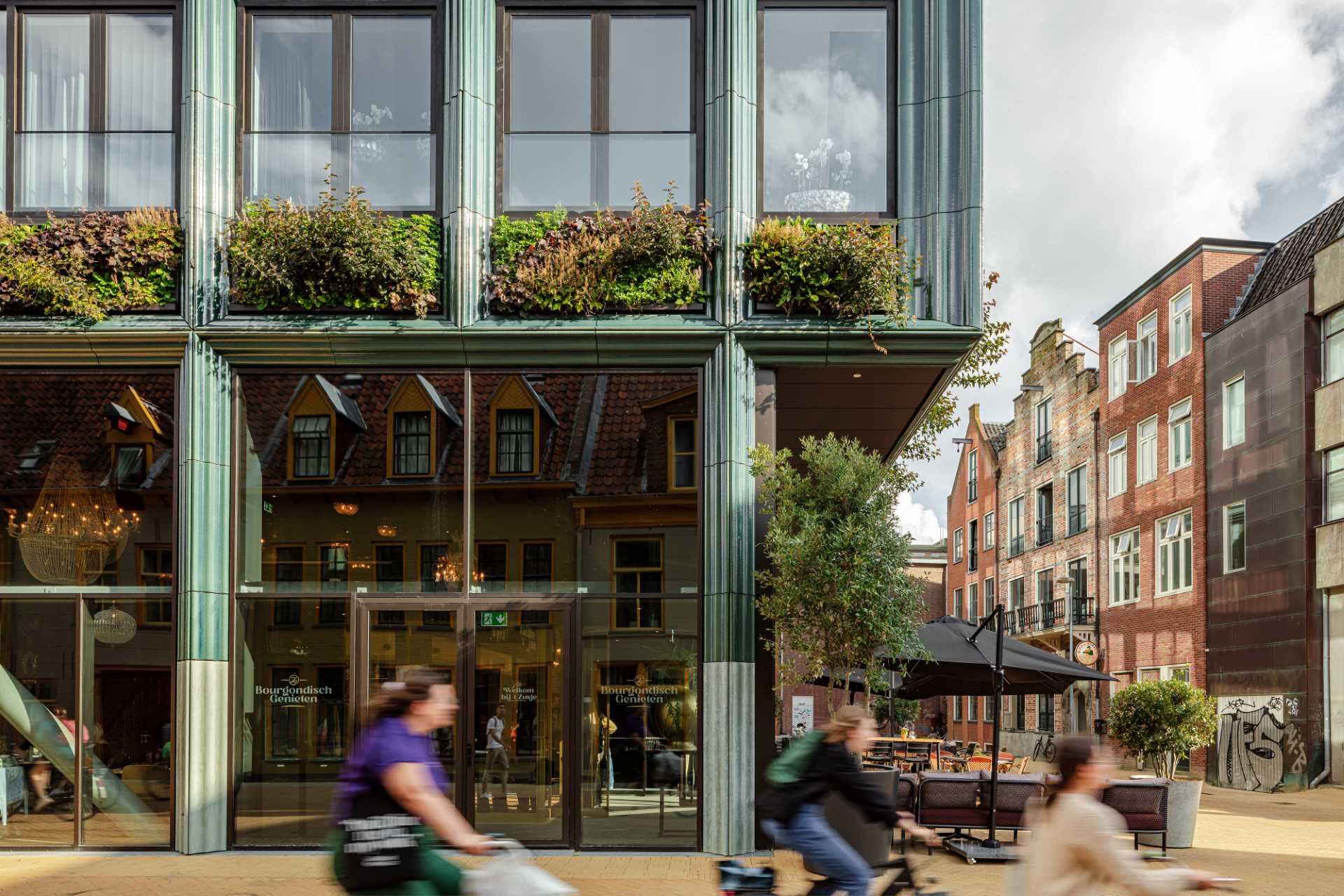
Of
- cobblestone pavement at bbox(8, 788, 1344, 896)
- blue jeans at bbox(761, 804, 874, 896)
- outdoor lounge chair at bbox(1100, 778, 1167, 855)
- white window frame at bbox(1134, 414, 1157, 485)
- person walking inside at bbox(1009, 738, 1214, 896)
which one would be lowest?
cobblestone pavement at bbox(8, 788, 1344, 896)

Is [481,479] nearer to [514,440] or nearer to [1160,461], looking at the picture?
[514,440]

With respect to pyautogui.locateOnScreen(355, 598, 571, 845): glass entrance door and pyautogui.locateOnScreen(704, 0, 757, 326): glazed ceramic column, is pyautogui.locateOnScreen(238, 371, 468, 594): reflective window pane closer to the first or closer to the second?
pyautogui.locateOnScreen(355, 598, 571, 845): glass entrance door

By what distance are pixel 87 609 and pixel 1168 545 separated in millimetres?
28498

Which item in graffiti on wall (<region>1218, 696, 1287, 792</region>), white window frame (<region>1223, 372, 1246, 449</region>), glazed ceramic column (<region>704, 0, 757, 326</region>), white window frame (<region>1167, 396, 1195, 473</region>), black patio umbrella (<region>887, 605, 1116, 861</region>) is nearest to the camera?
black patio umbrella (<region>887, 605, 1116, 861</region>)

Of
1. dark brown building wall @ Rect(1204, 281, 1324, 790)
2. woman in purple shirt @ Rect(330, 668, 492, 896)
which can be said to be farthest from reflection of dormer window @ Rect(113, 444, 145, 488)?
dark brown building wall @ Rect(1204, 281, 1324, 790)

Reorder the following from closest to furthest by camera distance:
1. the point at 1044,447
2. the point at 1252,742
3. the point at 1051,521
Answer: the point at 1252,742 < the point at 1051,521 < the point at 1044,447

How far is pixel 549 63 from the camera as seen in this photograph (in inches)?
540

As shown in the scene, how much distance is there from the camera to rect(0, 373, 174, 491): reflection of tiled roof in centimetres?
1351

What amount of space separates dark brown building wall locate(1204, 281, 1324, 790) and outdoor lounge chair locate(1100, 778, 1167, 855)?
630 inches

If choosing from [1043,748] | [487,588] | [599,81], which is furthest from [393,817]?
[1043,748]

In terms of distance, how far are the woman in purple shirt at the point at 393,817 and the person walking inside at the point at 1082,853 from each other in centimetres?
232

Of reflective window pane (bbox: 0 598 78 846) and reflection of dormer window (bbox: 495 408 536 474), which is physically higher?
reflection of dormer window (bbox: 495 408 536 474)

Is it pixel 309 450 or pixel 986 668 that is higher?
pixel 309 450

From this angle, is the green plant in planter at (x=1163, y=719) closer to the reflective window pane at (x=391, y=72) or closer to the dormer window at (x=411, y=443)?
the dormer window at (x=411, y=443)
